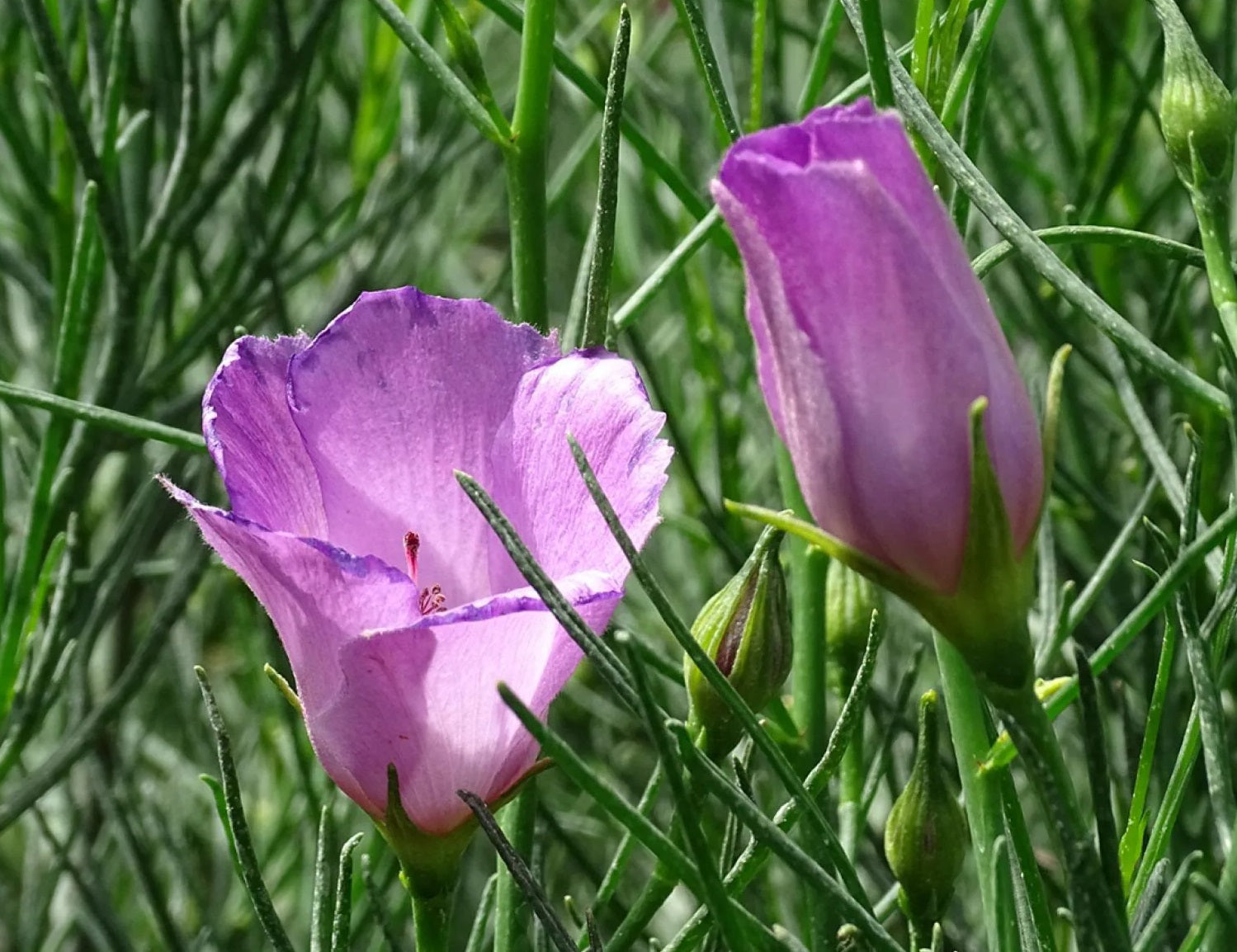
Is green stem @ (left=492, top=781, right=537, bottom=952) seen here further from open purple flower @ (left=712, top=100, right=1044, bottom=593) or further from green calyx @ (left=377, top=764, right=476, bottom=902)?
open purple flower @ (left=712, top=100, right=1044, bottom=593)

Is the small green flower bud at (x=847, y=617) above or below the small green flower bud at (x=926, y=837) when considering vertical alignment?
above

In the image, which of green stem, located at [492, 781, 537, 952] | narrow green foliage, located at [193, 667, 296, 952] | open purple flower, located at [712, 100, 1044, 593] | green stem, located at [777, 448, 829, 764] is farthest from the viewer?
green stem, located at [777, 448, 829, 764]

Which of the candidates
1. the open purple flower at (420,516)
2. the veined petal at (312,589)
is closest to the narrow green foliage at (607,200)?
the open purple flower at (420,516)

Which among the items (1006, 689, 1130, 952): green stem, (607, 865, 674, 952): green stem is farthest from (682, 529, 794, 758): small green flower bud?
(1006, 689, 1130, 952): green stem

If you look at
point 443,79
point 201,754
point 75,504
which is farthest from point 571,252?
point 443,79

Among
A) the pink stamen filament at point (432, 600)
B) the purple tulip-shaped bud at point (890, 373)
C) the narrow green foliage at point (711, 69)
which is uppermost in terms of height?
the narrow green foliage at point (711, 69)

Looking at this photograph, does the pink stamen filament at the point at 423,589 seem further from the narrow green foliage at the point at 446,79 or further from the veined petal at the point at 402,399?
the narrow green foliage at the point at 446,79

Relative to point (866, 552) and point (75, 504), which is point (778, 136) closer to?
point (866, 552)
